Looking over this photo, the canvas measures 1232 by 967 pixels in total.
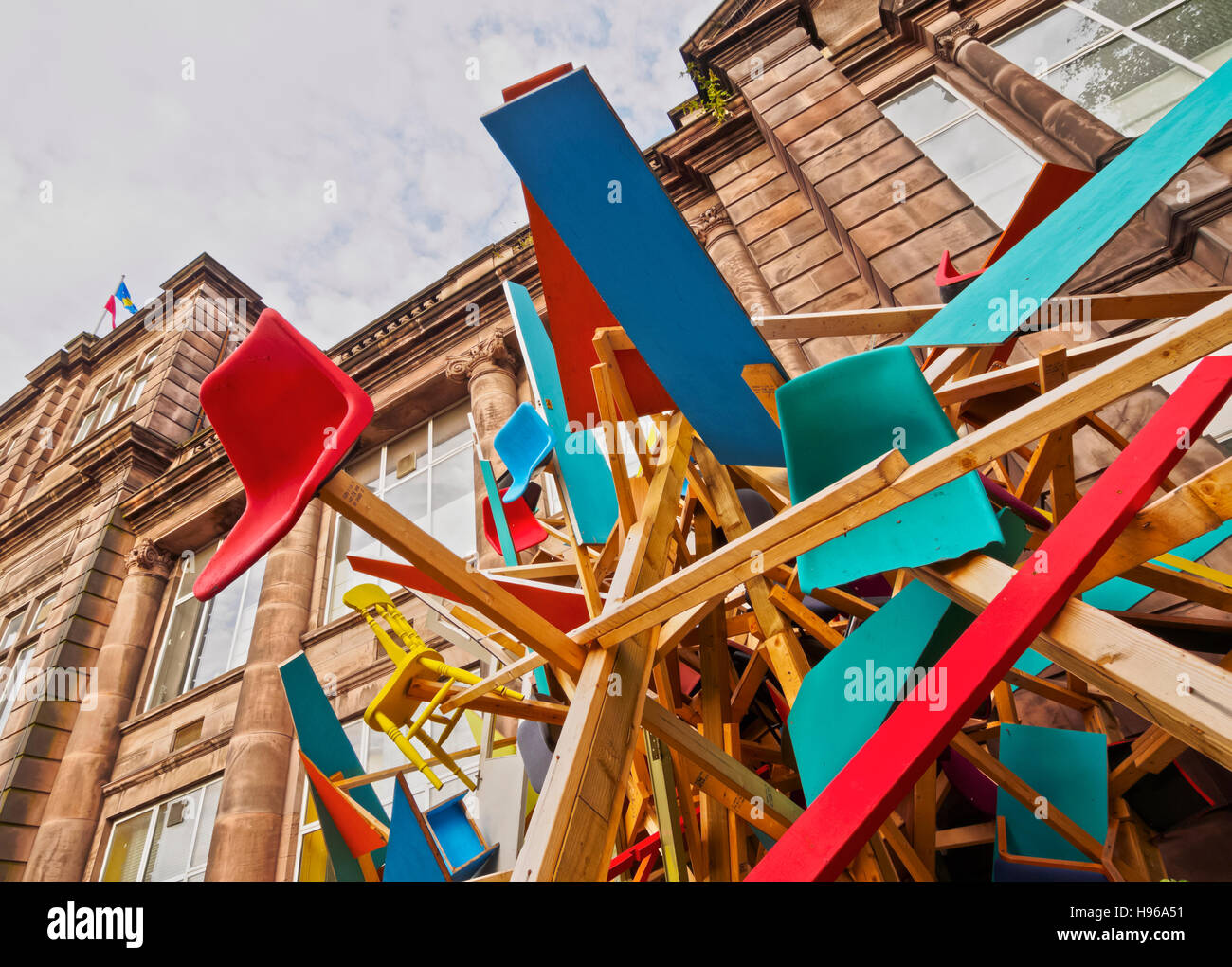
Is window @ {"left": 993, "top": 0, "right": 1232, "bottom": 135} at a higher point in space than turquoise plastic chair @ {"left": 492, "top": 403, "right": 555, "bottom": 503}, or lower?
higher

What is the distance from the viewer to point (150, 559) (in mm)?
13656

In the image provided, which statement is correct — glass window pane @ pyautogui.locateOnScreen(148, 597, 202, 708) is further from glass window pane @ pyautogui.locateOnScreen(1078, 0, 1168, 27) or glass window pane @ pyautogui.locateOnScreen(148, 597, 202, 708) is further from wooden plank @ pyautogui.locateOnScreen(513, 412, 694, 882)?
glass window pane @ pyautogui.locateOnScreen(1078, 0, 1168, 27)

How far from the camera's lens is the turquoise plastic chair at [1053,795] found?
2.92 metres

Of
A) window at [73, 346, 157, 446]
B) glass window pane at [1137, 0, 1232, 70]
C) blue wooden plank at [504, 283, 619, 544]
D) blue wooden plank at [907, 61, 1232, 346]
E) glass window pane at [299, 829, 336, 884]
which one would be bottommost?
glass window pane at [299, 829, 336, 884]

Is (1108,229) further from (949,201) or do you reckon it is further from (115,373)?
(115,373)

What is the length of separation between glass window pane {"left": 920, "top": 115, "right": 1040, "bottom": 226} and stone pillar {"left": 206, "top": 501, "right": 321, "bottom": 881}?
31.7ft

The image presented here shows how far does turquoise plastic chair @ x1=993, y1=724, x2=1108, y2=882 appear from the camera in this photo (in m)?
2.92

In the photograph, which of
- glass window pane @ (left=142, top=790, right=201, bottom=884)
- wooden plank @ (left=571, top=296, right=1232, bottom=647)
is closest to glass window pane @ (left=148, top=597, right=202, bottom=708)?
glass window pane @ (left=142, top=790, right=201, bottom=884)

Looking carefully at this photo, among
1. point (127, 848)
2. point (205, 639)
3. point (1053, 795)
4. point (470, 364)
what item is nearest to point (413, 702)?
point (1053, 795)

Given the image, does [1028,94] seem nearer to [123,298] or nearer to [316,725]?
[316,725]

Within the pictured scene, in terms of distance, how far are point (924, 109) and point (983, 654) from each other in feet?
30.2

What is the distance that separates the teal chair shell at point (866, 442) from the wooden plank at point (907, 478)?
28 cm

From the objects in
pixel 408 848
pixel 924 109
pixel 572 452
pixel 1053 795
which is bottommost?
pixel 1053 795

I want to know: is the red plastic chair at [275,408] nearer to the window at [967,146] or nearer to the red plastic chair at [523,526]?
the red plastic chair at [523,526]
